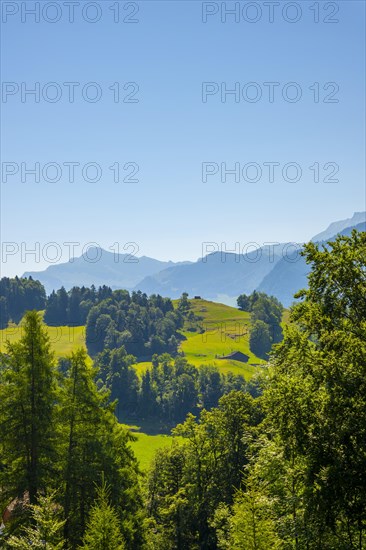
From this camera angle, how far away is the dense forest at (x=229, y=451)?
17328 millimetres

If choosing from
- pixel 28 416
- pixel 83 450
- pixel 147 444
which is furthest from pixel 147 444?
pixel 28 416

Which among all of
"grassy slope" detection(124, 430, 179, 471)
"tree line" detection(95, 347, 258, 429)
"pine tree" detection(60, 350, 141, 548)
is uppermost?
"pine tree" detection(60, 350, 141, 548)

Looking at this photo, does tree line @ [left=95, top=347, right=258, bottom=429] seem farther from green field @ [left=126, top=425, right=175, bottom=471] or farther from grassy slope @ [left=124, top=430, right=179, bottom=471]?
green field @ [left=126, top=425, right=175, bottom=471]

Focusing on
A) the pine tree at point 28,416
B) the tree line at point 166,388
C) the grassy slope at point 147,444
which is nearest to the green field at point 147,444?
the grassy slope at point 147,444

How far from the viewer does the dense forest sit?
17328mm

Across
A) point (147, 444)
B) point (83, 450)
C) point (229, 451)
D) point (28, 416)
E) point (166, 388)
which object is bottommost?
point (147, 444)

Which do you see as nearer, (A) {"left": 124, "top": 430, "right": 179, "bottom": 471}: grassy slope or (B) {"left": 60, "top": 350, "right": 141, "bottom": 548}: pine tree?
(B) {"left": 60, "top": 350, "right": 141, "bottom": 548}: pine tree

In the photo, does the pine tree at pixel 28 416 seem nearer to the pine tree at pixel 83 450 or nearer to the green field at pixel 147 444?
the pine tree at pixel 83 450

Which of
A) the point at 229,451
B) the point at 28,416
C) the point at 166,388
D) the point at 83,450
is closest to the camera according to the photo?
the point at 28,416

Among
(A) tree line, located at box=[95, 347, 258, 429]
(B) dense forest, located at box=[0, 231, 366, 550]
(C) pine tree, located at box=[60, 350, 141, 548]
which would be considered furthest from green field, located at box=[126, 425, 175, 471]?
(C) pine tree, located at box=[60, 350, 141, 548]

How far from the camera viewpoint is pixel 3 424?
26.9m

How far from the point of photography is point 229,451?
43562mm

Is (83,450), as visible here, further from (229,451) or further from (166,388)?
(166,388)

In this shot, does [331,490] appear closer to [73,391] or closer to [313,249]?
[313,249]
